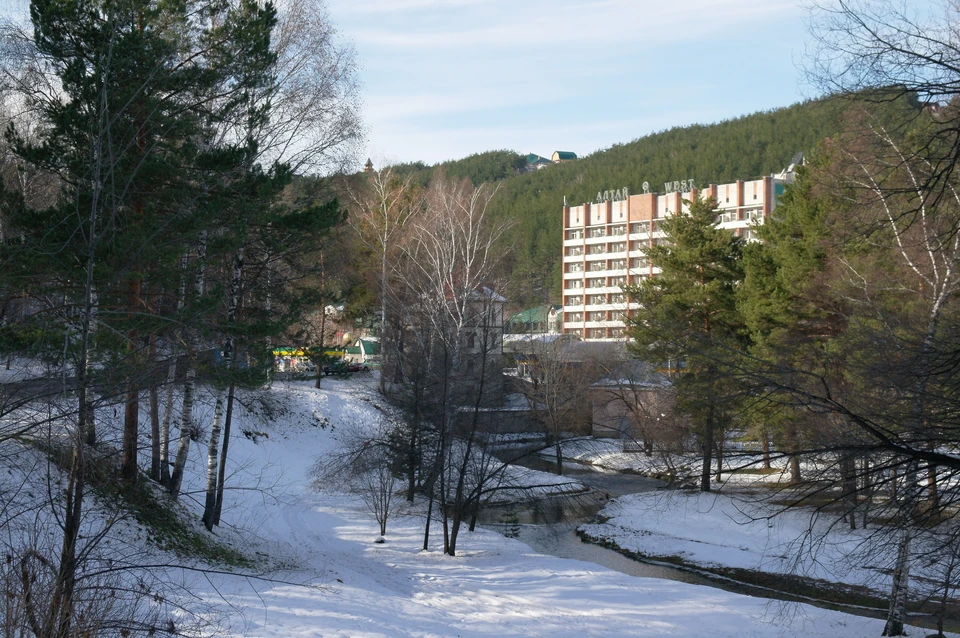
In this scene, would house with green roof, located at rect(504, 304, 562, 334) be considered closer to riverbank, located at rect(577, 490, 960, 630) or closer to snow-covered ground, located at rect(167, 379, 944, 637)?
riverbank, located at rect(577, 490, 960, 630)

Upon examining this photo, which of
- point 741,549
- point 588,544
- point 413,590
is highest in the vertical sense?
point 413,590

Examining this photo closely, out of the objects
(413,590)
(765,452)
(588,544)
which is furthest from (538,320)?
(765,452)

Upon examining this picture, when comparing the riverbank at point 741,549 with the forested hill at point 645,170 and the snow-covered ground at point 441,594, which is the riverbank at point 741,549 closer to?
the snow-covered ground at point 441,594

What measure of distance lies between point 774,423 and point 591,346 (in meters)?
37.8

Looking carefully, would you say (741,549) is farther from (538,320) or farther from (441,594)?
(538,320)

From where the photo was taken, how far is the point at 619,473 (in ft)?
106

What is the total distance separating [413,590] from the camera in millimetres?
13992

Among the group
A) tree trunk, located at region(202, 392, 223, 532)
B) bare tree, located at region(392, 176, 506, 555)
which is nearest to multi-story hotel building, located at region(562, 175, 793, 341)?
bare tree, located at region(392, 176, 506, 555)

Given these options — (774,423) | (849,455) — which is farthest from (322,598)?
(849,455)

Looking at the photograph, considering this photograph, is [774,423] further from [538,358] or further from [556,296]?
[556,296]

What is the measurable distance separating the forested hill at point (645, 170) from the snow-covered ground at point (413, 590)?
5374cm

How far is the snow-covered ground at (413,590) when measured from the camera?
10.1 m

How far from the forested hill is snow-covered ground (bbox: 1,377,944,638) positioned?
53735 millimetres

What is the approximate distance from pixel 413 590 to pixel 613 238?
58.2 metres
